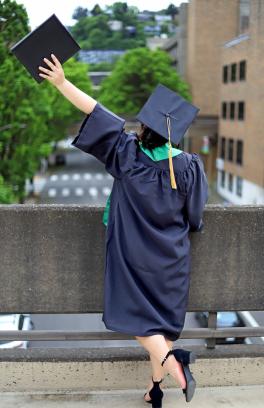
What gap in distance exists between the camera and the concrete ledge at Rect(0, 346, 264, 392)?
2.90 metres

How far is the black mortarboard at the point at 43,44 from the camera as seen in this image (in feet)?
7.85

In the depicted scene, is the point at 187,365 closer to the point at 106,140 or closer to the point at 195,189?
the point at 195,189

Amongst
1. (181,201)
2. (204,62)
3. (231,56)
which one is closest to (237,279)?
(181,201)

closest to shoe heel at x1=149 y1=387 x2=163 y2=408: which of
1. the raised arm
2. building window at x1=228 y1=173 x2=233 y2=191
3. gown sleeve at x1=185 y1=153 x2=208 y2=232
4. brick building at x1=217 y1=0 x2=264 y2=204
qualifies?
gown sleeve at x1=185 y1=153 x2=208 y2=232

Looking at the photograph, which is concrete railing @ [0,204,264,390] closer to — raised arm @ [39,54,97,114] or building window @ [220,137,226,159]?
raised arm @ [39,54,97,114]

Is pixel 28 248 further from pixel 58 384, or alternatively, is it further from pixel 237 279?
pixel 237 279

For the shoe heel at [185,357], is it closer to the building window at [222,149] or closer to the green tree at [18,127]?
the green tree at [18,127]

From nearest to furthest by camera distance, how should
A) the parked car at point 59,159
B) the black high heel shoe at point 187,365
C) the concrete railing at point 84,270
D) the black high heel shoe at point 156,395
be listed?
1. the black high heel shoe at point 187,365
2. the black high heel shoe at point 156,395
3. the concrete railing at point 84,270
4. the parked car at point 59,159

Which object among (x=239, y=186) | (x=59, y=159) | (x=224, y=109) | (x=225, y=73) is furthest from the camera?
(x=59, y=159)

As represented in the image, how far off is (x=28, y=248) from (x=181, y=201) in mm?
853

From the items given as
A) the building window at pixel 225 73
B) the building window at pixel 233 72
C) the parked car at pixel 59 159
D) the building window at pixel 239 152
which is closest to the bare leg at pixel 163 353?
the building window at pixel 239 152

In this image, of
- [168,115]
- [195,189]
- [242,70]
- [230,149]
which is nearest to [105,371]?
[195,189]

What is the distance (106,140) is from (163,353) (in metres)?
0.96

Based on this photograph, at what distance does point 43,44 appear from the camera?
7.93 ft
